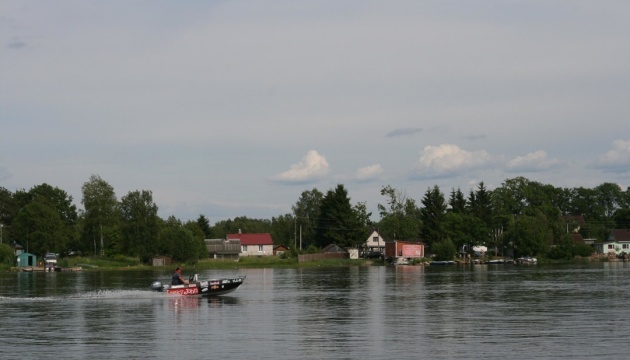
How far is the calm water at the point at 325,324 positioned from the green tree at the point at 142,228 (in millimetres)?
59655

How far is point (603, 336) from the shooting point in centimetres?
3183

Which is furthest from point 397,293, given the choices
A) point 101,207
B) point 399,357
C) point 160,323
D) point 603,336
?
point 101,207

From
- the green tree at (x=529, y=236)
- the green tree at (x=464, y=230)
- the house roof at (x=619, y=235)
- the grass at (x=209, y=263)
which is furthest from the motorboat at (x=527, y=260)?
the house roof at (x=619, y=235)

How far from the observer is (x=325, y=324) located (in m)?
37.8

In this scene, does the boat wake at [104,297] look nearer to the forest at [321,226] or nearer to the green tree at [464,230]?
the forest at [321,226]

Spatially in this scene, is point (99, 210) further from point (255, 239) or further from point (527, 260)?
point (527, 260)

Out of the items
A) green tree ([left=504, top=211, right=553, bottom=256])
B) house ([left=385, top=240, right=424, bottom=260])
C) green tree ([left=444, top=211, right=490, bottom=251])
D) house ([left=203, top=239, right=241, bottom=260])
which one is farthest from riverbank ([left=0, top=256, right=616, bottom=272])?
house ([left=203, top=239, right=241, bottom=260])

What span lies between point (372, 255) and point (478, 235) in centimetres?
1835

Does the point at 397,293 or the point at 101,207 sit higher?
the point at 101,207

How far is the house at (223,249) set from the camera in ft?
486

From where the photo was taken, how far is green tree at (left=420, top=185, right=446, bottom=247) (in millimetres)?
143250

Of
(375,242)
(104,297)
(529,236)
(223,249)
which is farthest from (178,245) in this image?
(104,297)

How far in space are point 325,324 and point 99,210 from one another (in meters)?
99.3

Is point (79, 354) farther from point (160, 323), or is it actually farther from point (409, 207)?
point (409, 207)
